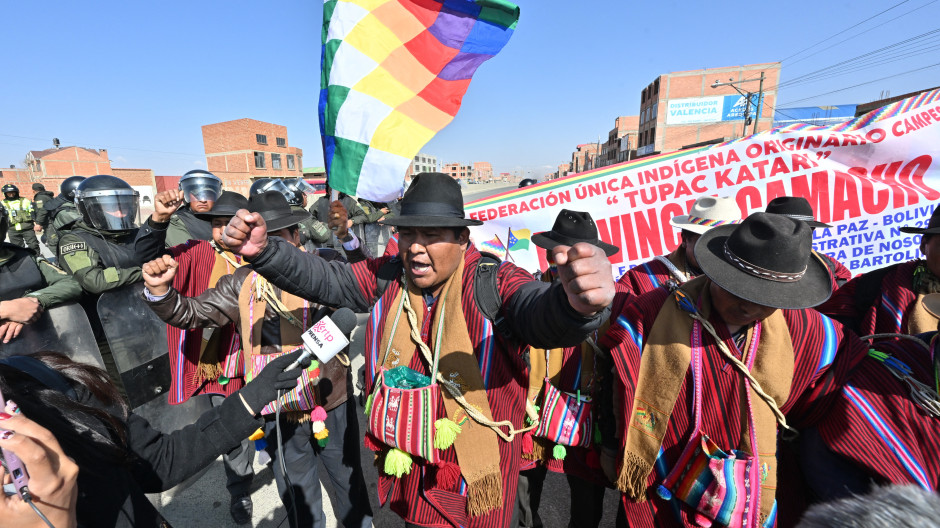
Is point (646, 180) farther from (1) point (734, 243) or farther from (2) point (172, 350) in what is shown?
(2) point (172, 350)

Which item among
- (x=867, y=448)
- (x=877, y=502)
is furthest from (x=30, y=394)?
(x=867, y=448)

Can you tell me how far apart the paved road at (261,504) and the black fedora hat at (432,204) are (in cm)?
240

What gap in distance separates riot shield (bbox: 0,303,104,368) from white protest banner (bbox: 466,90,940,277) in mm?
3270

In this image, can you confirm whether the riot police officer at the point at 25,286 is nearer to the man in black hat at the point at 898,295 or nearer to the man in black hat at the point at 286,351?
the man in black hat at the point at 286,351

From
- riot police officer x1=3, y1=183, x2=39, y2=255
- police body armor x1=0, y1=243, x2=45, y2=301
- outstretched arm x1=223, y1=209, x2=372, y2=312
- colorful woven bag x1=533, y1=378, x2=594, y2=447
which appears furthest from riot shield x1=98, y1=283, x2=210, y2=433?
riot police officer x1=3, y1=183, x2=39, y2=255

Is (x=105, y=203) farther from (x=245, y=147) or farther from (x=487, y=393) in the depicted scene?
(x=245, y=147)

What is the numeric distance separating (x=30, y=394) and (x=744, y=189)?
4.70 m

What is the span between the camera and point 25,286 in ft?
8.68

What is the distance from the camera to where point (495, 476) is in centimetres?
174

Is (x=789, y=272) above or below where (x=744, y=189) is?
below

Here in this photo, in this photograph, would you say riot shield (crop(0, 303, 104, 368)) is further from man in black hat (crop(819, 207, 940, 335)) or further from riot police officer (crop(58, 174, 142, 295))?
man in black hat (crop(819, 207, 940, 335))

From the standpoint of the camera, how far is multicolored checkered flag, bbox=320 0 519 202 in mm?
2652

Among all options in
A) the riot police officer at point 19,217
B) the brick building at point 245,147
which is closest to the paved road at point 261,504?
the riot police officer at point 19,217

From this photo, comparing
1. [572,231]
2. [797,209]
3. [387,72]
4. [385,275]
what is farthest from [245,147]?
[797,209]
